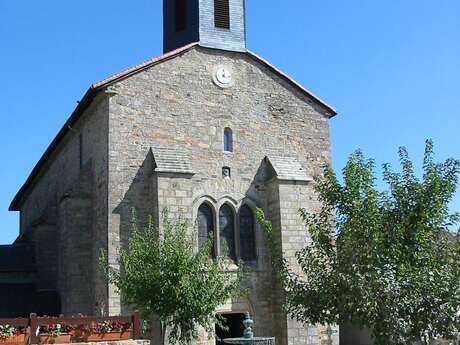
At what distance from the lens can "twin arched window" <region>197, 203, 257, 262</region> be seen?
750 inches

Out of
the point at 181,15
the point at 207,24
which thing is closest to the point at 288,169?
the point at 207,24

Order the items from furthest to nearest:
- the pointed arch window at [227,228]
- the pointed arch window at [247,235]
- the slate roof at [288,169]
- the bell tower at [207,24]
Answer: the bell tower at [207,24]
the slate roof at [288,169]
the pointed arch window at [247,235]
the pointed arch window at [227,228]

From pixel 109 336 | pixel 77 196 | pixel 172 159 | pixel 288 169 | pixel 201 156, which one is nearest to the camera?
pixel 109 336

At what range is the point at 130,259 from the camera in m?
15.6

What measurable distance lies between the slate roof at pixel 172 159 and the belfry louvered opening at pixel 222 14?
16.2ft

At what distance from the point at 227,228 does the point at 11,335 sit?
25.2ft

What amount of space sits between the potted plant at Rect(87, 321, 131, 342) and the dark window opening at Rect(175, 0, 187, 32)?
11.0m

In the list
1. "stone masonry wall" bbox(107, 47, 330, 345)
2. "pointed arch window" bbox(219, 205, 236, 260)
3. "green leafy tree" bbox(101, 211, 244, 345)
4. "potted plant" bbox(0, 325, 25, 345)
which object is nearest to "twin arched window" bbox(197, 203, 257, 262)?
"pointed arch window" bbox(219, 205, 236, 260)

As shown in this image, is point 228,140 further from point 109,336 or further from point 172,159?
point 109,336

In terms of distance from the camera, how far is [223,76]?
67.4 ft

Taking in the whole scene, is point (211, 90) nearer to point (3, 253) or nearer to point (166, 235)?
point (166, 235)

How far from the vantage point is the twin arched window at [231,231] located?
62.5 feet

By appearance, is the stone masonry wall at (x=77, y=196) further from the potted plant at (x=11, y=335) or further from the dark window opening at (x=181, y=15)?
the dark window opening at (x=181, y=15)

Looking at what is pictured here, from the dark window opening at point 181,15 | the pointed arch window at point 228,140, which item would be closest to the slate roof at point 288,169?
the pointed arch window at point 228,140
